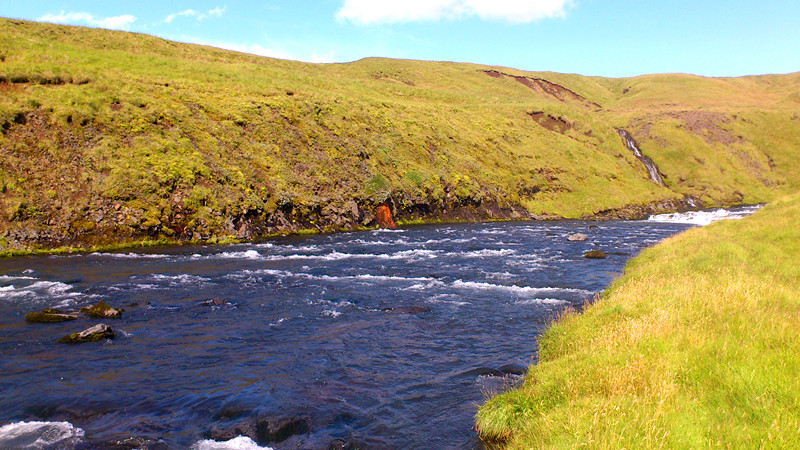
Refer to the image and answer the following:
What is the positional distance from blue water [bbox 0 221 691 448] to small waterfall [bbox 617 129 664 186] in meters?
59.6

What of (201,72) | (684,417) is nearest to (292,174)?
(201,72)

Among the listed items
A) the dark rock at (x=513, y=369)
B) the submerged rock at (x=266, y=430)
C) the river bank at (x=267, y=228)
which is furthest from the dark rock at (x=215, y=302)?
the river bank at (x=267, y=228)

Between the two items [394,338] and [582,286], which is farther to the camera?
[582,286]

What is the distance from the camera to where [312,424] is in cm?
925

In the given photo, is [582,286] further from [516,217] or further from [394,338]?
[516,217]

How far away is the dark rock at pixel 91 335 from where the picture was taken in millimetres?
13539

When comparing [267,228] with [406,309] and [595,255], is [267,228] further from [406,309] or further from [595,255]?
[595,255]

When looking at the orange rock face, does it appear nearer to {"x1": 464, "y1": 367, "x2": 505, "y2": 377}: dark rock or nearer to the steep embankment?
the steep embankment

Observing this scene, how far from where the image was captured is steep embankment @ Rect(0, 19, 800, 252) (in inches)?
1157

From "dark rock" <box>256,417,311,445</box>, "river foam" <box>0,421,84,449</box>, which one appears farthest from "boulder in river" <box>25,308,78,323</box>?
"dark rock" <box>256,417,311,445</box>

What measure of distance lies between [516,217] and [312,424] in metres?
46.4

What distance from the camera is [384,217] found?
141 feet

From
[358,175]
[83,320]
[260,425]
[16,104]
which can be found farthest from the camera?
[358,175]

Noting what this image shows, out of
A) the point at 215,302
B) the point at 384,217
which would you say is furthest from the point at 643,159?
the point at 215,302
